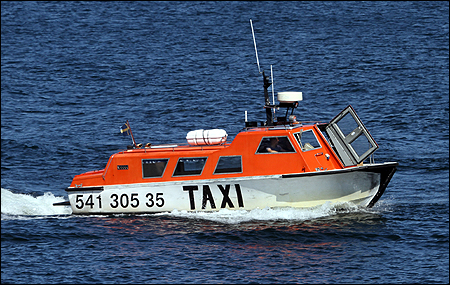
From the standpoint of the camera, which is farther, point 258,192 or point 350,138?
point 350,138

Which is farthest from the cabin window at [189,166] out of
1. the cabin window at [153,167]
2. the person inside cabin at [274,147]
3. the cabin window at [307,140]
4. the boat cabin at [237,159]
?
the cabin window at [307,140]

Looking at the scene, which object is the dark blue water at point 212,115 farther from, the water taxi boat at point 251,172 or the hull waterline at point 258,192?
the water taxi boat at point 251,172

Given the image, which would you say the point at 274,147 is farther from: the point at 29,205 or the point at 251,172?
the point at 29,205

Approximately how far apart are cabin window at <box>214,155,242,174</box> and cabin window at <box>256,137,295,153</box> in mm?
802

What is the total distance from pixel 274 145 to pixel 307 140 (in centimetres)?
116

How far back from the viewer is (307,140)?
66.6 feet

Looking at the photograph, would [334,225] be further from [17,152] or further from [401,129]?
[17,152]

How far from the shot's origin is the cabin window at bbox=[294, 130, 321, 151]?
20089mm

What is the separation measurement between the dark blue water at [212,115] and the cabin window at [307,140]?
199cm

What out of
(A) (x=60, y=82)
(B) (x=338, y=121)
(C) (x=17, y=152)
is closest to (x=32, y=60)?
(A) (x=60, y=82)

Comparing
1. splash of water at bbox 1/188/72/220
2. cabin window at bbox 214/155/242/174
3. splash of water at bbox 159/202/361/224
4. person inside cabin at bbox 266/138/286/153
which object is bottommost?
splash of water at bbox 159/202/361/224

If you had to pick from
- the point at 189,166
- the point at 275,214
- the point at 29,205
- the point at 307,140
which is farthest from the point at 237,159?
the point at 29,205

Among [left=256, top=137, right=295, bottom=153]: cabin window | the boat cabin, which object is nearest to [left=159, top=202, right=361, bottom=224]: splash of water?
the boat cabin

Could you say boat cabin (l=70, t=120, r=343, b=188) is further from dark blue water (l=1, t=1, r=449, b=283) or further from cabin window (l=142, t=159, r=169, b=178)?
dark blue water (l=1, t=1, r=449, b=283)
